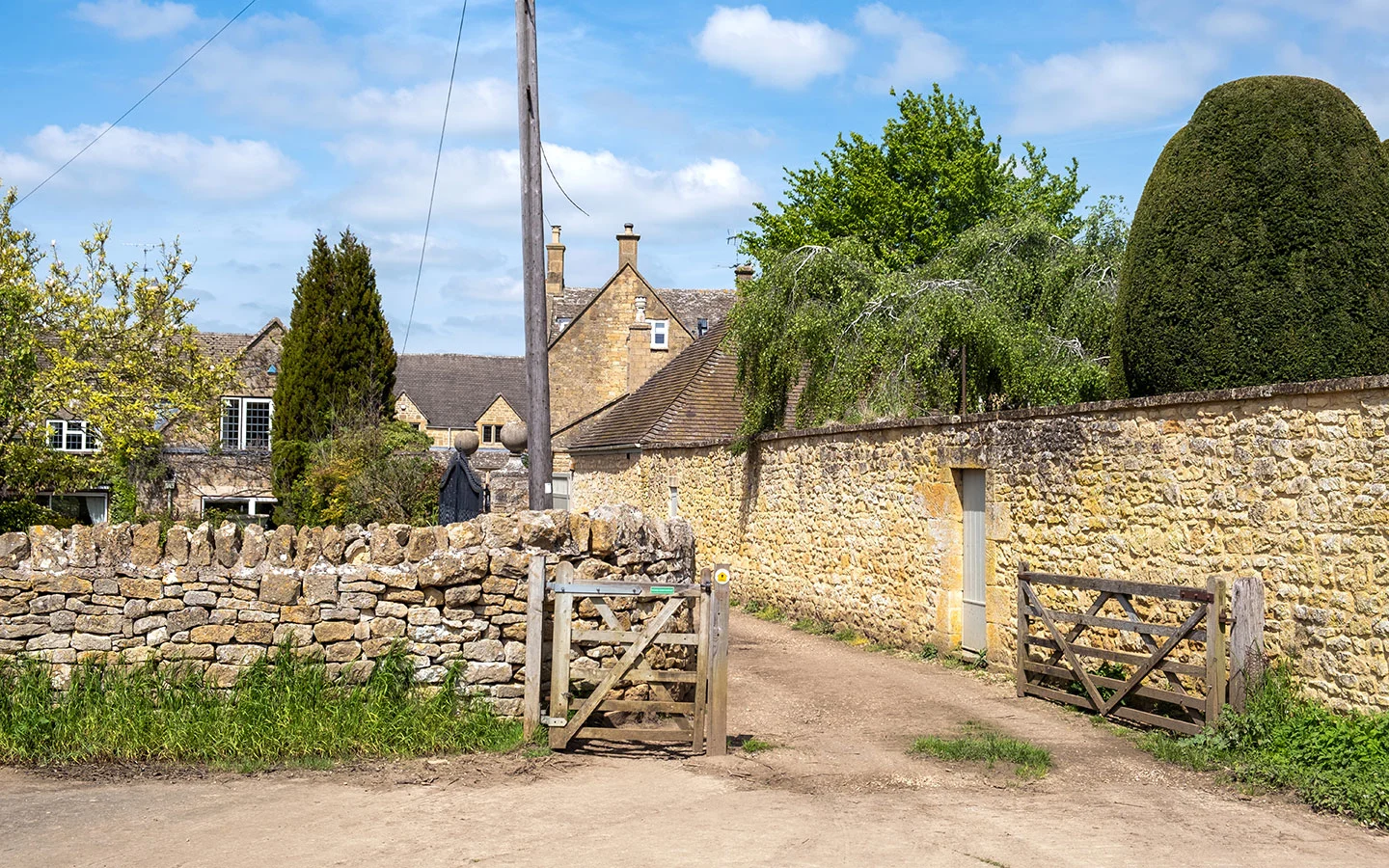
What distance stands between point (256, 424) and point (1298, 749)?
1431 inches

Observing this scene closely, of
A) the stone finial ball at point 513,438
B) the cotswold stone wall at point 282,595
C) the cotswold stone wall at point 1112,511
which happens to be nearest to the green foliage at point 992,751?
the cotswold stone wall at point 1112,511

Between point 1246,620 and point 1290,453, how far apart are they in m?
1.22

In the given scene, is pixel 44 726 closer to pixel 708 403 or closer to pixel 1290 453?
pixel 1290 453

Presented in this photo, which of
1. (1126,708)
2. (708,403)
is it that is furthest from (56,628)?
(708,403)

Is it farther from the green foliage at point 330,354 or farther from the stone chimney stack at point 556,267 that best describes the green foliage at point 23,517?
the stone chimney stack at point 556,267

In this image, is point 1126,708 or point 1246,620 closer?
point 1246,620

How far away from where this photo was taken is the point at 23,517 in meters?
16.9

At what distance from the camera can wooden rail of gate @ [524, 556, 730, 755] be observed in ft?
26.0

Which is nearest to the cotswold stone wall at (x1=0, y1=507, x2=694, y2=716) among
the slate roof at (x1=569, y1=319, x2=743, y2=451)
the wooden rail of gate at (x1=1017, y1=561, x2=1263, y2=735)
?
the wooden rail of gate at (x1=1017, y1=561, x2=1263, y2=735)

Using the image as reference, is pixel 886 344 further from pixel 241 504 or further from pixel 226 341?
pixel 226 341

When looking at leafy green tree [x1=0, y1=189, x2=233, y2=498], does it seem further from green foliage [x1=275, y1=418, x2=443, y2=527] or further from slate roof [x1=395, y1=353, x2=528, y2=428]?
slate roof [x1=395, y1=353, x2=528, y2=428]

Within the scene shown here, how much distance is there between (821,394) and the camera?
17219 mm

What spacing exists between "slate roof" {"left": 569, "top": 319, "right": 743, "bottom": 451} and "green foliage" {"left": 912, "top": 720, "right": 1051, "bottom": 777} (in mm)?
14879

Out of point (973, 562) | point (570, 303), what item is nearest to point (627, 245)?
point (570, 303)
